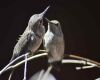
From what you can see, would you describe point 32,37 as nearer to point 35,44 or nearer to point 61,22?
point 35,44

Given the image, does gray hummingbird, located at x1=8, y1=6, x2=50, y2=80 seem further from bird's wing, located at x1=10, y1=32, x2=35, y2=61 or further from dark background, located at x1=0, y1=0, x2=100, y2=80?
dark background, located at x1=0, y1=0, x2=100, y2=80

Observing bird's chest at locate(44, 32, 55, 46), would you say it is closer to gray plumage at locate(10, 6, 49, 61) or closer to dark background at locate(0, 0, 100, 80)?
gray plumage at locate(10, 6, 49, 61)

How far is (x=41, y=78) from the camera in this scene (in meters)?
0.70

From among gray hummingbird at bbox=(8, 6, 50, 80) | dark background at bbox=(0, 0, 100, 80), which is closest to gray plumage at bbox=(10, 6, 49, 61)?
gray hummingbird at bbox=(8, 6, 50, 80)

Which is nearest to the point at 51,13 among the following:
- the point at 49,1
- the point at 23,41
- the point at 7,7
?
the point at 49,1

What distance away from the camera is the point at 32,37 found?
714 millimetres

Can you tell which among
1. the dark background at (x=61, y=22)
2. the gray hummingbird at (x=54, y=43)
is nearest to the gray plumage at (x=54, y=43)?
the gray hummingbird at (x=54, y=43)

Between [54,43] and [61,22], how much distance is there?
2.17ft

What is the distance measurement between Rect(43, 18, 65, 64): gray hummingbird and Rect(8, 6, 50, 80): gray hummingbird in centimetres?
2

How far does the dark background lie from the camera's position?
4.34ft

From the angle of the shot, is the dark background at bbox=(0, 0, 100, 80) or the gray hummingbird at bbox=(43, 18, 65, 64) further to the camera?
the dark background at bbox=(0, 0, 100, 80)

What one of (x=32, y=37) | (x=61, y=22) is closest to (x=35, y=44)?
(x=32, y=37)

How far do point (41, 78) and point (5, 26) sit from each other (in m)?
0.67

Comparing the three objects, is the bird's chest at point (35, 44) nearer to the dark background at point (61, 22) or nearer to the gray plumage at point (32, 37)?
the gray plumage at point (32, 37)
